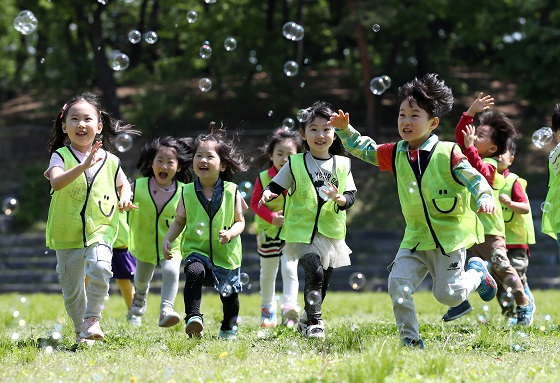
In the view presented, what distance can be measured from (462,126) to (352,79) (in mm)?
19917

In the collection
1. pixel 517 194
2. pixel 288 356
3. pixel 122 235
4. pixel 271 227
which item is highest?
pixel 517 194

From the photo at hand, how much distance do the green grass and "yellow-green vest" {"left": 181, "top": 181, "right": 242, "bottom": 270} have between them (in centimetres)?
60

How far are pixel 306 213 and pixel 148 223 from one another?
6.40ft

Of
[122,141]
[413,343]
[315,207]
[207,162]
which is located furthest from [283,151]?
[413,343]

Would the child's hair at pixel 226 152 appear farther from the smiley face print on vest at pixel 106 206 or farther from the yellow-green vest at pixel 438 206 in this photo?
the yellow-green vest at pixel 438 206

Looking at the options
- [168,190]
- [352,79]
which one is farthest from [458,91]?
[168,190]

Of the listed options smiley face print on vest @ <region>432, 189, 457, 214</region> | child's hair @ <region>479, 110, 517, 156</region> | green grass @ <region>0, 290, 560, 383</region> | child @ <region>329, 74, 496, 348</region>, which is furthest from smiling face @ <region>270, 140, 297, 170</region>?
smiley face print on vest @ <region>432, 189, 457, 214</region>

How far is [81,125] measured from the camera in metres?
6.20

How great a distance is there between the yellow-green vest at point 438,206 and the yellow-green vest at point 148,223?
2.75 m

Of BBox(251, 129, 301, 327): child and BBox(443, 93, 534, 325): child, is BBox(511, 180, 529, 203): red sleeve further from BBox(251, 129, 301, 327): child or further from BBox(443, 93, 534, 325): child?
BBox(251, 129, 301, 327): child

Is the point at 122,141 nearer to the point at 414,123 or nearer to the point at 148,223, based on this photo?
the point at 148,223

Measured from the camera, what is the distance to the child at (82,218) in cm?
604

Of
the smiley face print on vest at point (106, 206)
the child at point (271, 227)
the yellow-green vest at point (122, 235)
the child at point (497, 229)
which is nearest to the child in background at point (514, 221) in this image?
the child at point (497, 229)

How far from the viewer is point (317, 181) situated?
21.5 feet
